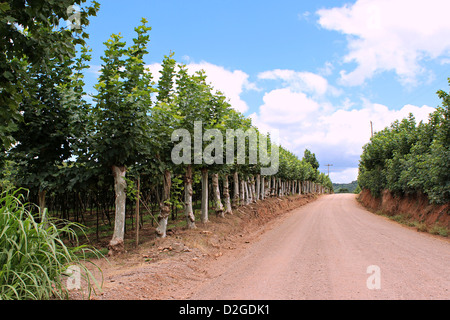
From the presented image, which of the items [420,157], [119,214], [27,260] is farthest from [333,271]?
[420,157]

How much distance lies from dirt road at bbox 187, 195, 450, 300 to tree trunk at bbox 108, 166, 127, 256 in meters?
3.08

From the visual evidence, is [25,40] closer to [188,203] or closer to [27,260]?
[27,260]

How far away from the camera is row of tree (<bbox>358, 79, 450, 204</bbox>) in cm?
1369

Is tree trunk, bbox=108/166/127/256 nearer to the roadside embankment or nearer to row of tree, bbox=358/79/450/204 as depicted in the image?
the roadside embankment

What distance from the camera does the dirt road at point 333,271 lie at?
5.30 meters

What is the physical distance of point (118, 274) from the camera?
634 cm

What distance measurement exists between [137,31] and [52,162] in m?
4.84

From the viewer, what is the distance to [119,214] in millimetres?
8961

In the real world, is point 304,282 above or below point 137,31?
below

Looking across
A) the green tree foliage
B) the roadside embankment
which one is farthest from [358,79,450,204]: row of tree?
the green tree foliage

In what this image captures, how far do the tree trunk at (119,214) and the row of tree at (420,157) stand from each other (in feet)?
45.1

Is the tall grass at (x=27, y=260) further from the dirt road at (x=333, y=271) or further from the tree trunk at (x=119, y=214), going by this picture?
the tree trunk at (x=119, y=214)
